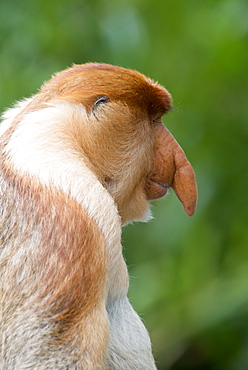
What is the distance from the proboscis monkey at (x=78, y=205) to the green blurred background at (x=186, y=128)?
1560mm

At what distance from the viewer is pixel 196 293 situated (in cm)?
412

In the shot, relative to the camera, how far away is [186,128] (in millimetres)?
4344

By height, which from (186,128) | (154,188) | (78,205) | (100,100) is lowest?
(78,205)

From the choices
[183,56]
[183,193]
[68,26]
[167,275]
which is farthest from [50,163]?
[68,26]

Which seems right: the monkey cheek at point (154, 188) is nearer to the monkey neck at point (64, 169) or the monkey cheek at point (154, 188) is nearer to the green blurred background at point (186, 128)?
the monkey neck at point (64, 169)

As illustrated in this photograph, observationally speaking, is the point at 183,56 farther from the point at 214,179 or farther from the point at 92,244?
the point at 92,244

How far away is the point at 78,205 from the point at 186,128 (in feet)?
8.21

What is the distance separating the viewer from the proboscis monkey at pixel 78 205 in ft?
Result: 6.13

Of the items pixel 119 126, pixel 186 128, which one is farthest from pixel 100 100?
pixel 186 128

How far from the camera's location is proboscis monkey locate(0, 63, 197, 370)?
187 centimetres

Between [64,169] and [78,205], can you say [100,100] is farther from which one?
[78,205]

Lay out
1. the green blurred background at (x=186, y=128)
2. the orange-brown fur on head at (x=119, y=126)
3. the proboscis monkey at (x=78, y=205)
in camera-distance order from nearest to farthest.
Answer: the proboscis monkey at (x=78, y=205)
the orange-brown fur on head at (x=119, y=126)
the green blurred background at (x=186, y=128)

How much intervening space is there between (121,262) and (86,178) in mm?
298

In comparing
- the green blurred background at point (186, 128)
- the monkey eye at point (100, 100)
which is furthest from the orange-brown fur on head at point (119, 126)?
the green blurred background at point (186, 128)
